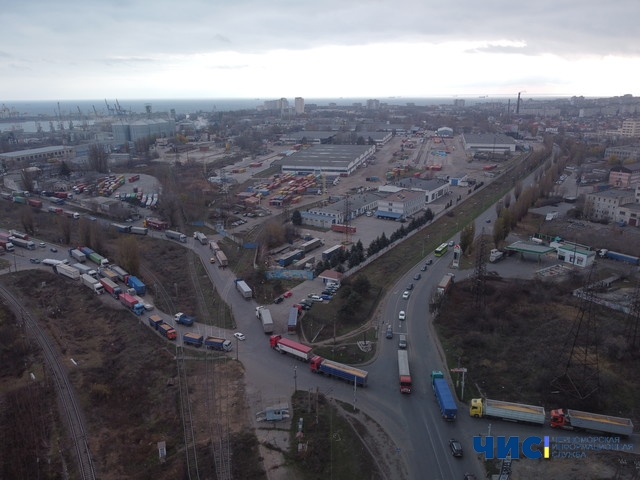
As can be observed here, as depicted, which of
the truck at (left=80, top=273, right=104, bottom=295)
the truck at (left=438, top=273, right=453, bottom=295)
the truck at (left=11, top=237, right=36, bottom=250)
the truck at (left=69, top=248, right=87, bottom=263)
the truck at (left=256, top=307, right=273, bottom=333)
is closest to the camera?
the truck at (left=256, top=307, right=273, bottom=333)

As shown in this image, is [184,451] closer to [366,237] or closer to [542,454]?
[542,454]

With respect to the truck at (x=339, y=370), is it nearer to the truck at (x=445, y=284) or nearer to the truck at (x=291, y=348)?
the truck at (x=291, y=348)

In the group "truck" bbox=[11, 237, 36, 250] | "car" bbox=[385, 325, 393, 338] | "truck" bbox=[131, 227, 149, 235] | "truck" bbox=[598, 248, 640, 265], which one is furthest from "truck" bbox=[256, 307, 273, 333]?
"truck" bbox=[598, 248, 640, 265]

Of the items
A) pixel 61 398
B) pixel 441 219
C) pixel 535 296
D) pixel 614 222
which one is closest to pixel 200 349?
pixel 61 398

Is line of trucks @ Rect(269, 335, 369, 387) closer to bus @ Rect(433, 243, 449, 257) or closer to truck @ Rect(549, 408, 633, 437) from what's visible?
truck @ Rect(549, 408, 633, 437)

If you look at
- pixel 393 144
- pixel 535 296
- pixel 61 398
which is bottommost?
pixel 61 398

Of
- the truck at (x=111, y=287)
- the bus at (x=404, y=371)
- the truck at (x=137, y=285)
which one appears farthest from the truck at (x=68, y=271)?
the bus at (x=404, y=371)

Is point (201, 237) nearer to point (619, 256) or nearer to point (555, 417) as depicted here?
point (555, 417)
